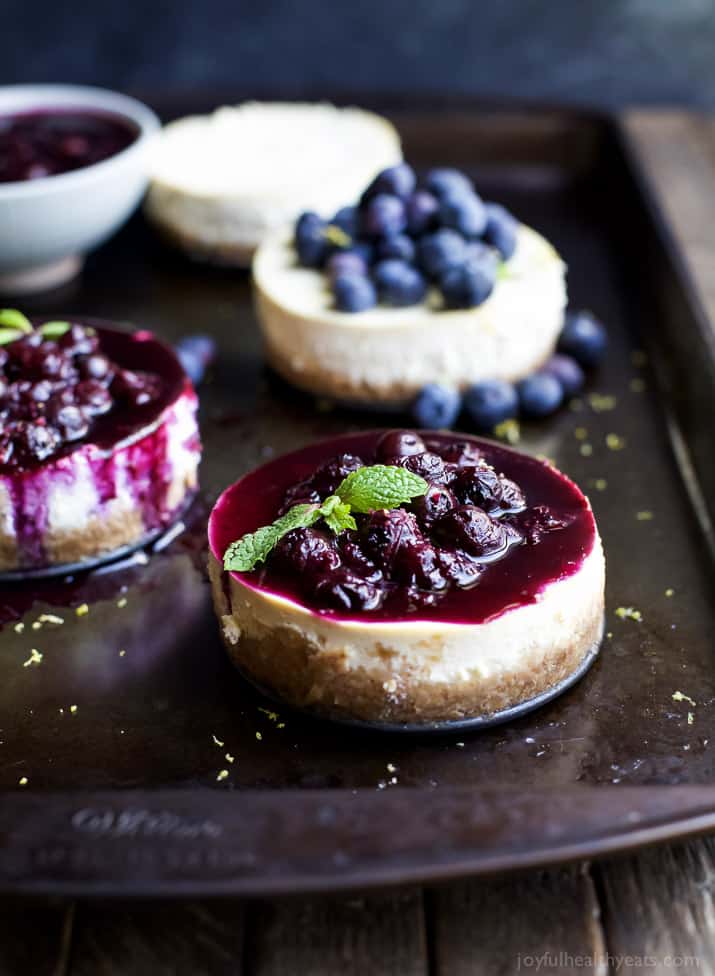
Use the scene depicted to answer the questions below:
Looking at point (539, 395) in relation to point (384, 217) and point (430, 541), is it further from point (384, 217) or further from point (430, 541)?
point (430, 541)

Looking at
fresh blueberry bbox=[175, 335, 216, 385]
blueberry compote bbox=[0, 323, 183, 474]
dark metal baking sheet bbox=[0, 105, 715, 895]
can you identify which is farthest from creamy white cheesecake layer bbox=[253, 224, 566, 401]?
blueberry compote bbox=[0, 323, 183, 474]

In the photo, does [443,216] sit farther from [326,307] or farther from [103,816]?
[103,816]

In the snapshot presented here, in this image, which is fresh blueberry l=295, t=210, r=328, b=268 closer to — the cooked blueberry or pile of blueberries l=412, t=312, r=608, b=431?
pile of blueberries l=412, t=312, r=608, b=431

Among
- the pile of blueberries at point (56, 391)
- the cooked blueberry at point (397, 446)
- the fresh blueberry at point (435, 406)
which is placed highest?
the cooked blueberry at point (397, 446)

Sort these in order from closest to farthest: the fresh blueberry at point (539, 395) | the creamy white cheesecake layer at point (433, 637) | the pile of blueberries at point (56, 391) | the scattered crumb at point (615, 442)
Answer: the creamy white cheesecake layer at point (433, 637) → the pile of blueberries at point (56, 391) → the scattered crumb at point (615, 442) → the fresh blueberry at point (539, 395)

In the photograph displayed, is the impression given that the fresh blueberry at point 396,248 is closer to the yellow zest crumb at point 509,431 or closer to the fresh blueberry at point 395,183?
the fresh blueberry at point 395,183

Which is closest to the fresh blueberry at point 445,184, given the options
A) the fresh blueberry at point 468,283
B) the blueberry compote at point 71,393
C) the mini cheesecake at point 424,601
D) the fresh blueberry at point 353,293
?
the fresh blueberry at point 468,283

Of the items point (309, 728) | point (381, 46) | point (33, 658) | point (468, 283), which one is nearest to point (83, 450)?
point (33, 658)
